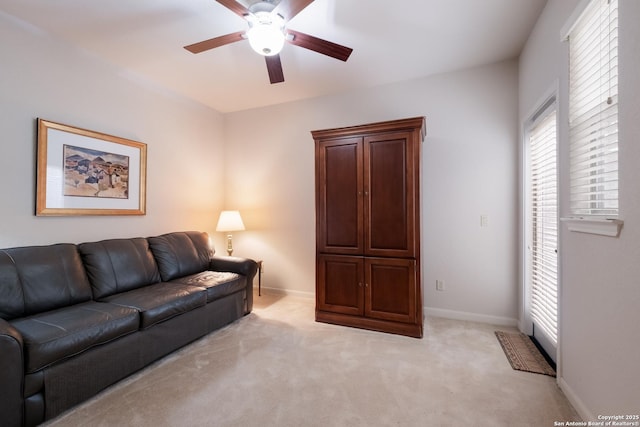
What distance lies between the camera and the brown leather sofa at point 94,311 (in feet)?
5.17

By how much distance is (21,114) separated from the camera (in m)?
2.41

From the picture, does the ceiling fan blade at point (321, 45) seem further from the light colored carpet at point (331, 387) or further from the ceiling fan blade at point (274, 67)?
the light colored carpet at point (331, 387)

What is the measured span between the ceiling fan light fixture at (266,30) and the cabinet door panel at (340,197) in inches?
50.8

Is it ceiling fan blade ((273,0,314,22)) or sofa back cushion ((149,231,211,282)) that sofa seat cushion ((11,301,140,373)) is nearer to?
sofa back cushion ((149,231,211,282))

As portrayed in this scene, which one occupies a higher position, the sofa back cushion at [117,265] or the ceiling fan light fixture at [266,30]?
the ceiling fan light fixture at [266,30]

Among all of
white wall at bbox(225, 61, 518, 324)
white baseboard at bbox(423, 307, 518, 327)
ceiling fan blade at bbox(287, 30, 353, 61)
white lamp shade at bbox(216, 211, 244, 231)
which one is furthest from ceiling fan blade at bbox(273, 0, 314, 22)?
white baseboard at bbox(423, 307, 518, 327)

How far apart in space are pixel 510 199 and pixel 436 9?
1961mm

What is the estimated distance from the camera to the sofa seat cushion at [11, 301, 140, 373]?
1.60m

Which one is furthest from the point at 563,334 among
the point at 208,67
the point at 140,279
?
the point at 208,67

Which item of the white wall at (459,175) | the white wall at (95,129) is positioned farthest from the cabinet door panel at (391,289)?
the white wall at (95,129)

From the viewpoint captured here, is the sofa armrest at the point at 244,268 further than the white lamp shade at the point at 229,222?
No

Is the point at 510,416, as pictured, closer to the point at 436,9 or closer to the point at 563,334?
the point at 563,334

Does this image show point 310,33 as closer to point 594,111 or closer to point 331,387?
point 594,111

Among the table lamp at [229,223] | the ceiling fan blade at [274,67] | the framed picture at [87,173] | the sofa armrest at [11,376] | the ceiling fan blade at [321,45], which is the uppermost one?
the ceiling fan blade at [321,45]
